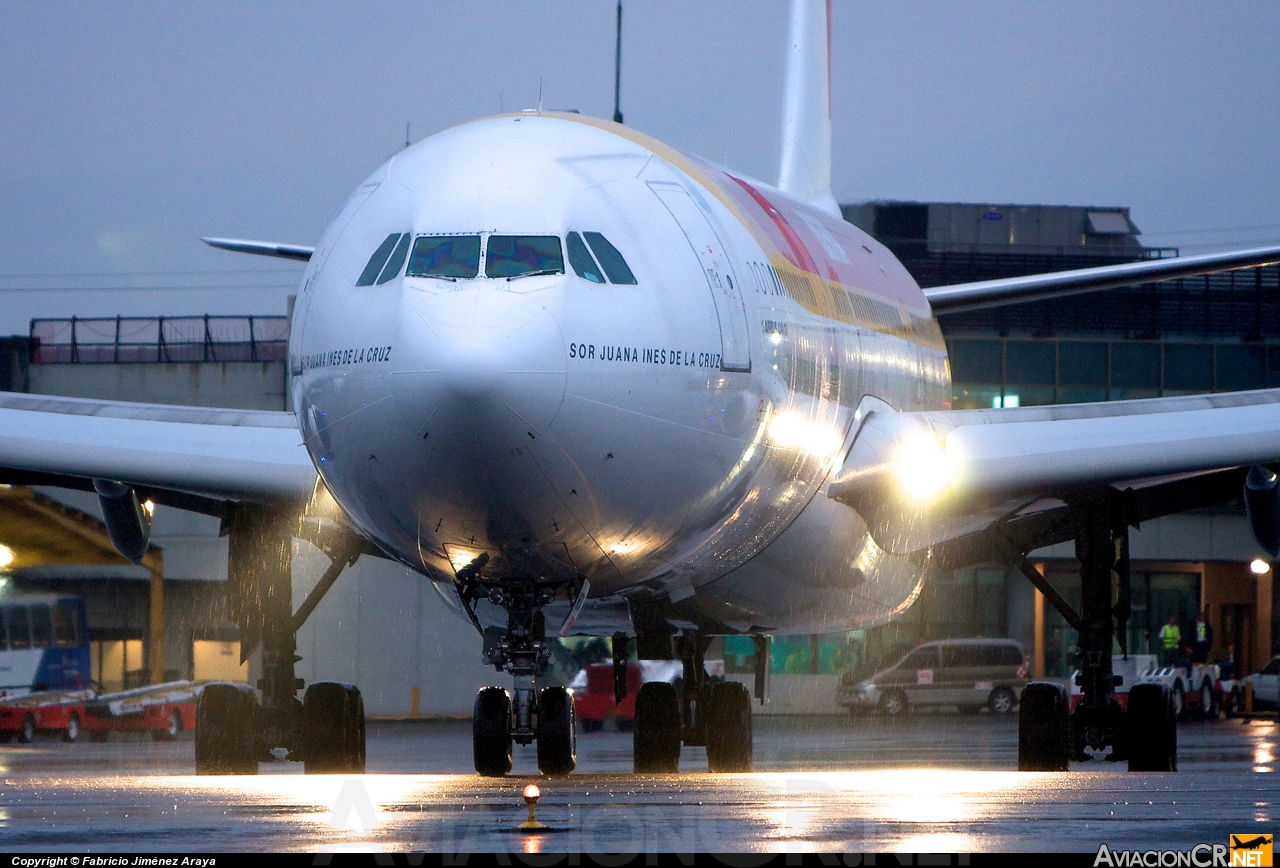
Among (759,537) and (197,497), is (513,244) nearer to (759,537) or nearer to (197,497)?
(759,537)

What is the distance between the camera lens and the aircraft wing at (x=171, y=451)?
14.9 meters

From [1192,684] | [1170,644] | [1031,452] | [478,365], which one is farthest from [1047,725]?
[1170,644]

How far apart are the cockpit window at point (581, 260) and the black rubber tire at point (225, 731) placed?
7116 mm

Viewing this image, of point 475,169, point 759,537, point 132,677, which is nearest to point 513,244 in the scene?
point 475,169

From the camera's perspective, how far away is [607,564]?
11469mm

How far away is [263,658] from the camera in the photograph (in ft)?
54.7

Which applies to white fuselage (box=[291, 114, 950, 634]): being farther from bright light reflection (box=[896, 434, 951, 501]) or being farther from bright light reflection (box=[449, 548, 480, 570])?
bright light reflection (box=[896, 434, 951, 501])

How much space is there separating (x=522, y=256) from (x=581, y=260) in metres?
0.36

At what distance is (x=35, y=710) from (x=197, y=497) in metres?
18.0

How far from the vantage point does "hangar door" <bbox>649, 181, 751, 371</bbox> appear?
11.5 metres

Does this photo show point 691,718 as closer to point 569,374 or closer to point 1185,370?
point 569,374

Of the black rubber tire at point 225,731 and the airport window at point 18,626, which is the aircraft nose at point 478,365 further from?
the airport window at point 18,626

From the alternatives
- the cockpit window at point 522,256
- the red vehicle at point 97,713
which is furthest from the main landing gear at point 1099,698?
the red vehicle at point 97,713

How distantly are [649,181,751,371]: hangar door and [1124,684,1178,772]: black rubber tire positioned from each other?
640cm
